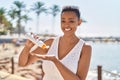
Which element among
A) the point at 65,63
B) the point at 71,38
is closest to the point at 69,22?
the point at 71,38

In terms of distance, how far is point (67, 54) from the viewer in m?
1.85

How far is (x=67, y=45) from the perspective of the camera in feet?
6.25

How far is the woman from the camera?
5.68 ft

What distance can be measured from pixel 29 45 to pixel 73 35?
27 cm

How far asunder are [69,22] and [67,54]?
18cm

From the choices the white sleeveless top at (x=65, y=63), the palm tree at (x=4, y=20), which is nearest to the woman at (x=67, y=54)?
the white sleeveless top at (x=65, y=63)

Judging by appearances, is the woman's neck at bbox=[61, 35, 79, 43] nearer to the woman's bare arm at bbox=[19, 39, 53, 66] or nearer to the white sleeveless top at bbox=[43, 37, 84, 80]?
the white sleeveless top at bbox=[43, 37, 84, 80]

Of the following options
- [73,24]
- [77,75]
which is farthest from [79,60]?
[73,24]

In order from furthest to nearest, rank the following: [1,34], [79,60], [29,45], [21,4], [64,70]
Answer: [21,4], [1,34], [29,45], [79,60], [64,70]

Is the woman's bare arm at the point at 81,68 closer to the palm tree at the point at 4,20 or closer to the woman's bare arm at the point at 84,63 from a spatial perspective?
the woman's bare arm at the point at 84,63

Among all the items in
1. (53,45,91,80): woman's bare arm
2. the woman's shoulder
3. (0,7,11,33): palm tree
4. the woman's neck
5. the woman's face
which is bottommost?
(0,7,11,33): palm tree

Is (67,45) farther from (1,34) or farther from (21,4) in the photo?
(21,4)

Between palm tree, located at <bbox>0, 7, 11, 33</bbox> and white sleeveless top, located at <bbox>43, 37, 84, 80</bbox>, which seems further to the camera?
palm tree, located at <bbox>0, 7, 11, 33</bbox>

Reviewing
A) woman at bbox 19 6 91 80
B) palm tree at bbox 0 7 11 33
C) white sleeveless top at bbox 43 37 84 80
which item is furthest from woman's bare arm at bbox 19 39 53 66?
palm tree at bbox 0 7 11 33
